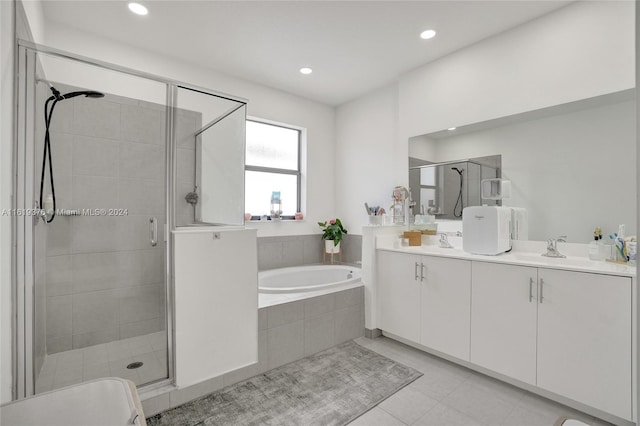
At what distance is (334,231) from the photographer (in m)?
3.88

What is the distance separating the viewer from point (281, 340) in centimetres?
240

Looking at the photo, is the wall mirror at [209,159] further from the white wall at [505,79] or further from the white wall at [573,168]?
the white wall at [573,168]

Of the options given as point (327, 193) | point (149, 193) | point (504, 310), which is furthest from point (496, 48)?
point (149, 193)

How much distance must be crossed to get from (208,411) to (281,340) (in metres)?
Answer: 0.69

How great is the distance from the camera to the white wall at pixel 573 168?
203 cm

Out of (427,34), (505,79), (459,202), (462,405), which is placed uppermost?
(427,34)

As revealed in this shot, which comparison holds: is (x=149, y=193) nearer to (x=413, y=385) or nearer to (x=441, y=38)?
(x=413, y=385)

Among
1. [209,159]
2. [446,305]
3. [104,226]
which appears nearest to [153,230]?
[104,226]

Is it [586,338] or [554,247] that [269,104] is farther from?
[586,338]

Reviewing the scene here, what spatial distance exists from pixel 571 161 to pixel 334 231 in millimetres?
2404

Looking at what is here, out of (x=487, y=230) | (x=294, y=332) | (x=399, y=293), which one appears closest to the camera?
(x=487, y=230)

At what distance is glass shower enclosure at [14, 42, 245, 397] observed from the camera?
62.7 inches

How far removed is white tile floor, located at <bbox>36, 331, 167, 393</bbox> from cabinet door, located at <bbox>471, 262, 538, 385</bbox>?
2.15 meters

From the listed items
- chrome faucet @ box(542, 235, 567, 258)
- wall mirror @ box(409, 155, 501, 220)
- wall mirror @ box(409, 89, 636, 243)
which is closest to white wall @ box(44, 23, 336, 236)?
wall mirror @ box(409, 155, 501, 220)
